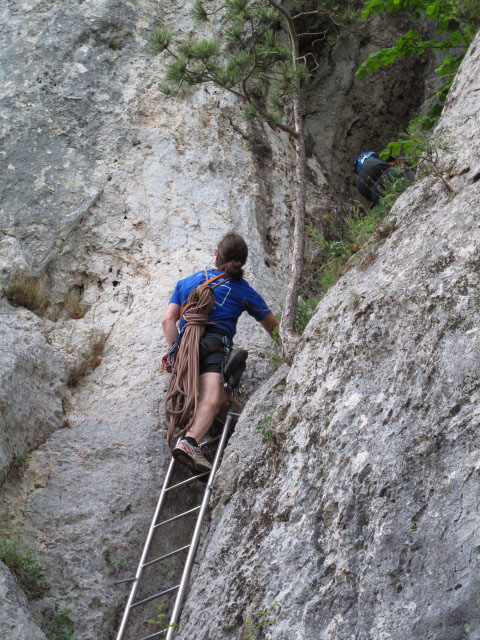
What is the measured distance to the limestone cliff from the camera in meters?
3.52

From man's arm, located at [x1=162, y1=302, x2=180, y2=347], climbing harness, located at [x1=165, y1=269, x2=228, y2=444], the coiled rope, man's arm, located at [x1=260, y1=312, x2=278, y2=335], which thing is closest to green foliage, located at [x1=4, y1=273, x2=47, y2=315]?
man's arm, located at [x1=162, y1=302, x2=180, y2=347]

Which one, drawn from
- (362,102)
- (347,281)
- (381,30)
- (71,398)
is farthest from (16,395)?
(381,30)

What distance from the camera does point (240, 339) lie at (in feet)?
21.3

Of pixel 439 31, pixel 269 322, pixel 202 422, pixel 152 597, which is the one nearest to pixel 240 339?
pixel 269 322

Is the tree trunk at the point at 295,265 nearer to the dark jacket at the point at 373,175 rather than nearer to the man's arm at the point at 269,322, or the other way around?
the man's arm at the point at 269,322

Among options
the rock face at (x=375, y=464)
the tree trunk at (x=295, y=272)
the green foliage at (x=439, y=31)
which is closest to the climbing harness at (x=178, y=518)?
the rock face at (x=375, y=464)

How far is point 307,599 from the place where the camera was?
3574 mm

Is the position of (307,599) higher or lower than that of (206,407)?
lower

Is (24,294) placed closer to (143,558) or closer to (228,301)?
(228,301)

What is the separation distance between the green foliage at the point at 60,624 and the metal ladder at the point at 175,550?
29 cm

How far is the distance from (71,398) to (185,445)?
1.56 meters

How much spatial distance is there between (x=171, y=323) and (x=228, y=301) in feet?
1.59

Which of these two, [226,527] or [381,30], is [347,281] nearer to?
[226,527]

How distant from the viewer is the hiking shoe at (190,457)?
5016 millimetres
